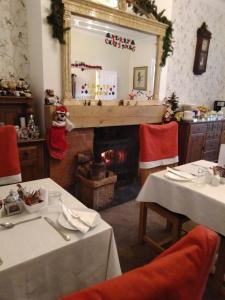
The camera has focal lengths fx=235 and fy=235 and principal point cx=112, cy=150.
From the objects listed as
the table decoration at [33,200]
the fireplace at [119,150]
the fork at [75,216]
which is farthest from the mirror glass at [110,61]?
the fork at [75,216]

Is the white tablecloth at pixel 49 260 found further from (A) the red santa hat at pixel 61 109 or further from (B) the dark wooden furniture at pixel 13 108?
(B) the dark wooden furniture at pixel 13 108

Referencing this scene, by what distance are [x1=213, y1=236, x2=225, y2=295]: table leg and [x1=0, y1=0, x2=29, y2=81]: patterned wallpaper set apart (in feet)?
8.44

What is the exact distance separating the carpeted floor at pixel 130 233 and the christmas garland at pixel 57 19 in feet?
6.40

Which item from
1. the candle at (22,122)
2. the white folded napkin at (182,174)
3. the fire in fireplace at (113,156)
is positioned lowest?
the fire in fireplace at (113,156)

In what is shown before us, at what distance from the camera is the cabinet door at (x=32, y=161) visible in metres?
2.36

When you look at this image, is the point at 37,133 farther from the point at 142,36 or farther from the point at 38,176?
the point at 142,36

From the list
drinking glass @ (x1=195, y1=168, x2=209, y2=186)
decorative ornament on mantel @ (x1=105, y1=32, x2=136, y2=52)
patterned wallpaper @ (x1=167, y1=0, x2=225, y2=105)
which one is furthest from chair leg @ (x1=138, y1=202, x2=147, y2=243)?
patterned wallpaper @ (x1=167, y1=0, x2=225, y2=105)

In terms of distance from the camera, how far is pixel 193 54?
418cm

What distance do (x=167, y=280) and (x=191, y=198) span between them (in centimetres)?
117

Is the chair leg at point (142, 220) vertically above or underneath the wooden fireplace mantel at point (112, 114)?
underneath

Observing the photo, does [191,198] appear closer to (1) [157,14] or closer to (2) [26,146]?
(2) [26,146]

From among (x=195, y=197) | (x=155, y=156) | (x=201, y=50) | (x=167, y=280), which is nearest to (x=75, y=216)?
(x=167, y=280)

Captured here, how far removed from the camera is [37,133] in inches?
98.8

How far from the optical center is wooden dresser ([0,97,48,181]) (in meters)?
2.37
